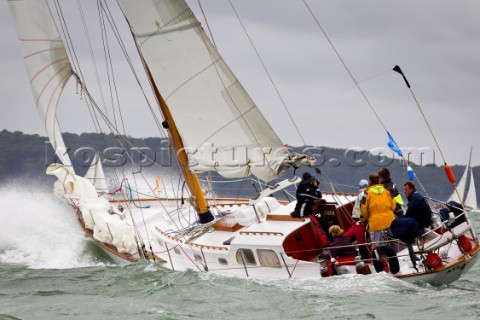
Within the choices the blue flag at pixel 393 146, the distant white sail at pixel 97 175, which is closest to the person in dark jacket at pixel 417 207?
the blue flag at pixel 393 146

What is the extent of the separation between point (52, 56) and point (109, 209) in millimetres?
3376

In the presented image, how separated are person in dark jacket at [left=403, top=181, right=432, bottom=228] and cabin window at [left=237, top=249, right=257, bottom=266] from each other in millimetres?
2561

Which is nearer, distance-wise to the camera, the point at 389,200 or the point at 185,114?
the point at 389,200

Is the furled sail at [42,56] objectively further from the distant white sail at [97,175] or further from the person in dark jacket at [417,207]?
the person in dark jacket at [417,207]

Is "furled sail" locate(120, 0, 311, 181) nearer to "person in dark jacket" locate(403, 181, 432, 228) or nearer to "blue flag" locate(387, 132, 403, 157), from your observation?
"blue flag" locate(387, 132, 403, 157)

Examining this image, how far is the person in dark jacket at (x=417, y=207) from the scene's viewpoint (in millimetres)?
11180

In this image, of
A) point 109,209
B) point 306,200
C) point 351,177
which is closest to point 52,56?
point 109,209

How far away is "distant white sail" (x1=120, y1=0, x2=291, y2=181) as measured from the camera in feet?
41.4

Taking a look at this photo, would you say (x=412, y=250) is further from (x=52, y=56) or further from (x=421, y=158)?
(x=52, y=56)

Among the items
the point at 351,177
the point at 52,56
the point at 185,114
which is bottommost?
the point at 351,177

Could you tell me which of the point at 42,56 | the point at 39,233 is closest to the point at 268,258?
the point at 42,56

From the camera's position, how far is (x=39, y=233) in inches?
774

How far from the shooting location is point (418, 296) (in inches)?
419

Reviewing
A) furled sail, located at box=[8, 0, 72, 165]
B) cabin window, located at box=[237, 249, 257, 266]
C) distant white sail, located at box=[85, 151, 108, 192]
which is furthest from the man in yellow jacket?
distant white sail, located at box=[85, 151, 108, 192]
